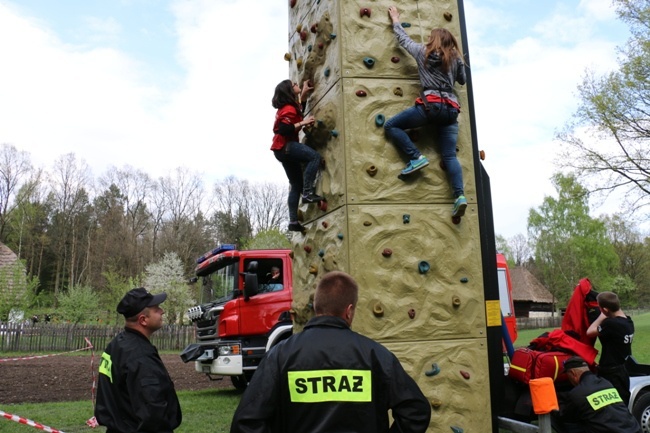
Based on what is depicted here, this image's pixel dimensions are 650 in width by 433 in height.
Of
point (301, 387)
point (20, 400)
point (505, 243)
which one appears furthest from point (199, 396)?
point (505, 243)

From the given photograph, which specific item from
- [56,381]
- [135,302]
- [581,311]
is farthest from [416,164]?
[56,381]

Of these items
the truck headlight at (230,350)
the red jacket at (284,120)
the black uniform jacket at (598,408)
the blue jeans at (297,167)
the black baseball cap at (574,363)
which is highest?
the red jacket at (284,120)

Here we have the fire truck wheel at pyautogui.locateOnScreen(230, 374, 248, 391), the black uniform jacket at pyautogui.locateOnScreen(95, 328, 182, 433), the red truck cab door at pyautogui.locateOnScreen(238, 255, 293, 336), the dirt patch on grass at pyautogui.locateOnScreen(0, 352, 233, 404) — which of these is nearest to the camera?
the black uniform jacket at pyautogui.locateOnScreen(95, 328, 182, 433)

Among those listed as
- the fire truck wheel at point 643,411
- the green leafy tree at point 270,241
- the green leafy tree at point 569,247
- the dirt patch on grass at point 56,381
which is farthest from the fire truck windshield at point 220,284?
the green leafy tree at point 569,247

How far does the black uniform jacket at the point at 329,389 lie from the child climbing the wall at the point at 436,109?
278 centimetres

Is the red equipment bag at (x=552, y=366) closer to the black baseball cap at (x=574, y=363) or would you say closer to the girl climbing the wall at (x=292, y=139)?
the black baseball cap at (x=574, y=363)

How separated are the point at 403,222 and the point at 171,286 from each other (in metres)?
39.0

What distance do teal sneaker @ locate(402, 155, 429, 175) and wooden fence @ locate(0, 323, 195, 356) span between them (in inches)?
952

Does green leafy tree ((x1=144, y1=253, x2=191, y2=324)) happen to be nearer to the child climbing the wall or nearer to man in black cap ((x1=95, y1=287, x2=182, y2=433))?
the child climbing the wall

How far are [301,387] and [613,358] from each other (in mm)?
4811

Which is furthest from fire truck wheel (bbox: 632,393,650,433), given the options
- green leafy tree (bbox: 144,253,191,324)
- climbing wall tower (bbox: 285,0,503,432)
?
green leafy tree (bbox: 144,253,191,324)

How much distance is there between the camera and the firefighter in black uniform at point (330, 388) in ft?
9.14

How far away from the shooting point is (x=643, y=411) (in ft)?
23.5

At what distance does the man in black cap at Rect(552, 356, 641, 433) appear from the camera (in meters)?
4.76
